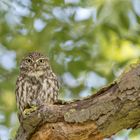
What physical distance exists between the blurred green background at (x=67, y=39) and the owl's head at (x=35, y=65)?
202 millimetres

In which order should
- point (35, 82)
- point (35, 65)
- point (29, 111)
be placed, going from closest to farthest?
point (29, 111)
point (35, 82)
point (35, 65)

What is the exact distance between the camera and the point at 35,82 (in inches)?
205

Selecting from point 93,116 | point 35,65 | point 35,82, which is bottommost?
point 93,116

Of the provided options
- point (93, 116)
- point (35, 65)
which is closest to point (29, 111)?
point (93, 116)

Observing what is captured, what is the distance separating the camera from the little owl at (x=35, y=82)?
497 cm

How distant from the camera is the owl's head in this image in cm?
542

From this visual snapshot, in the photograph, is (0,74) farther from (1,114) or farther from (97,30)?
(97,30)

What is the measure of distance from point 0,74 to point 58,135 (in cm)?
221

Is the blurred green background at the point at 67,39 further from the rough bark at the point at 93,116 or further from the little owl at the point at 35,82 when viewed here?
the rough bark at the point at 93,116

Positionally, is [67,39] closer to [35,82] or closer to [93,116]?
[35,82]

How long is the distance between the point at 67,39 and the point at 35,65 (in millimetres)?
429

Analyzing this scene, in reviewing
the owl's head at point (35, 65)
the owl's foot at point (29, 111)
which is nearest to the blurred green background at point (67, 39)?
the owl's head at point (35, 65)

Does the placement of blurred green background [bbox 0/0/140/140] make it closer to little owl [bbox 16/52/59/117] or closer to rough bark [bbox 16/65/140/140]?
little owl [bbox 16/52/59/117]

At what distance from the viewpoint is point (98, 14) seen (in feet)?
18.2
